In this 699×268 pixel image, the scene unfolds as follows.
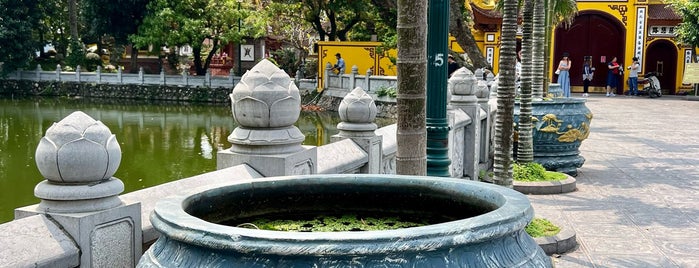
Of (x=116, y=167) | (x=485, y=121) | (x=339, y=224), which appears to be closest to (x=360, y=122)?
(x=339, y=224)

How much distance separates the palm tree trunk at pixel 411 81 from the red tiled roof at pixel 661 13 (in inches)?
1061

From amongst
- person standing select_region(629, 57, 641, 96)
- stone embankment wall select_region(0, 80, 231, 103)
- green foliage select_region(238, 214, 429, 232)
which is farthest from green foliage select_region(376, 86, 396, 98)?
green foliage select_region(238, 214, 429, 232)

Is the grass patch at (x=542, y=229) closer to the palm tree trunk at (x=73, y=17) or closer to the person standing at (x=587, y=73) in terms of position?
the person standing at (x=587, y=73)

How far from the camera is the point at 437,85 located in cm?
468

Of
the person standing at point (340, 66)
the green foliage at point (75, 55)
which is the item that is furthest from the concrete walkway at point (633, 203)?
the green foliage at point (75, 55)

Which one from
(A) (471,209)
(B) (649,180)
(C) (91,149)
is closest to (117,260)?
(C) (91,149)

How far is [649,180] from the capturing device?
31.0ft

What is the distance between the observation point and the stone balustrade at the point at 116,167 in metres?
2.77

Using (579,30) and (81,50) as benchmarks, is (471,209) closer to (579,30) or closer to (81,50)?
(579,30)

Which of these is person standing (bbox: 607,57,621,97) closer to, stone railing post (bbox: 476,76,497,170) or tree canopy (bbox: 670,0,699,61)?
tree canopy (bbox: 670,0,699,61)

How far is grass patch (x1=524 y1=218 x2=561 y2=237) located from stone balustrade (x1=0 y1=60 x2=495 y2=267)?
1507 mm

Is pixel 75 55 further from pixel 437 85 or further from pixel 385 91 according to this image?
pixel 437 85

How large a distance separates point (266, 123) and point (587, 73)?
26.0 m

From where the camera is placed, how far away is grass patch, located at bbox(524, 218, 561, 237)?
20.1ft
